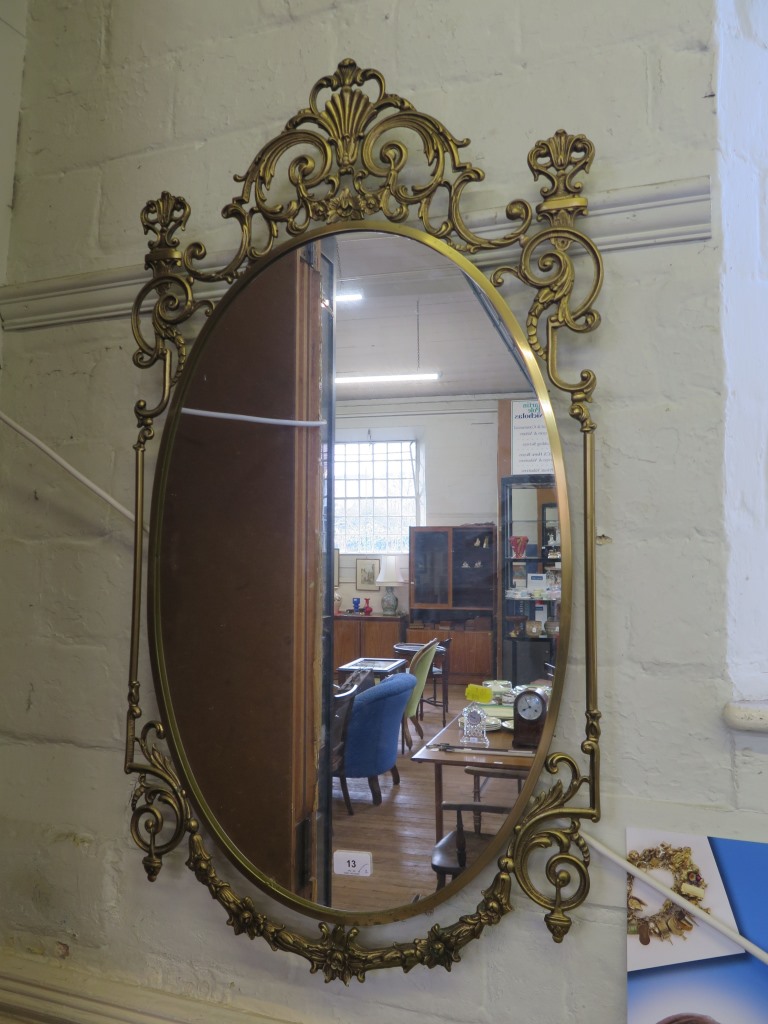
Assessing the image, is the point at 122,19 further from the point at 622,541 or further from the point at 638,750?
the point at 638,750

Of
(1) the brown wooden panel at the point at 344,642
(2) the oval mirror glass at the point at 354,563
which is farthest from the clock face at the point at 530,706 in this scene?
(1) the brown wooden panel at the point at 344,642

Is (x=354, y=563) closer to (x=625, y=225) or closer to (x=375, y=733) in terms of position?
(x=375, y=733)

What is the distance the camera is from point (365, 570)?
104 cm

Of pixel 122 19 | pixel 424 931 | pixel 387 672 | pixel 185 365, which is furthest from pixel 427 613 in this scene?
pixel 122 19

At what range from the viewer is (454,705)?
38.9 inches

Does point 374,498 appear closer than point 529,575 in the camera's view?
No

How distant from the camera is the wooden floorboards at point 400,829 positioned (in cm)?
95

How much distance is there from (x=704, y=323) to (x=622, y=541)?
28cm

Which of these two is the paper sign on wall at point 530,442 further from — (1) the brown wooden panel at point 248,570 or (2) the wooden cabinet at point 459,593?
(1) the brown wooden panel at point 248,570

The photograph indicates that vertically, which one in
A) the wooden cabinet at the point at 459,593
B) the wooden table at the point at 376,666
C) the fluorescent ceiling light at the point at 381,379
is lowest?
the wooden table at the point at 376,666

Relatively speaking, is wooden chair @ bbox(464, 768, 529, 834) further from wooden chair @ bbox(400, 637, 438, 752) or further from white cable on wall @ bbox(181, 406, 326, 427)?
white cable on wall @ bbox(181, 406, 326, 427)

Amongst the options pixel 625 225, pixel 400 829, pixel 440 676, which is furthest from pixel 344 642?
pixel 625 225

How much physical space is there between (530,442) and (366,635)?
1.10ft

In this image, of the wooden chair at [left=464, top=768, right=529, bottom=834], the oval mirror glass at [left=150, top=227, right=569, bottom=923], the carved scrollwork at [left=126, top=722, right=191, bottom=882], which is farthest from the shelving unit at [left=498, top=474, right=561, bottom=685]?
the carved scrollwork at [left=126, top=722, right=191, bottom=882]
